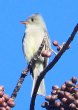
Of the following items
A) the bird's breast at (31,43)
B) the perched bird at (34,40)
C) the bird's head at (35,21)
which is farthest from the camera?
the bird's head at (35,21)

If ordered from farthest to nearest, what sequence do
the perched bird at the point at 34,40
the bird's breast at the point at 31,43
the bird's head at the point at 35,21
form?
the bird's head at the point at 35,21
the bird's breast at the point at 31,43
the perched bird at the point at 34,40

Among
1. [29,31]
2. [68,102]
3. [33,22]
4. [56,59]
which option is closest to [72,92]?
[68,102]

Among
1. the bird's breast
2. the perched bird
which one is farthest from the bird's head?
the bird's breast

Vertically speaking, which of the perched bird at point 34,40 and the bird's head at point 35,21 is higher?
the bird's head at point 35,21

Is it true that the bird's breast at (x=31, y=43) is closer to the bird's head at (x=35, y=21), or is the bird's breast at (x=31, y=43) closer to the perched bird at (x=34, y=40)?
the perched bird at (x=34, y=40)

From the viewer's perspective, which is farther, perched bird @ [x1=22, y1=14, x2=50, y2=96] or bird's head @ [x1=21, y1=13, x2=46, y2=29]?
bird's head @ [x1=21, y1=13, x2=46, y2=29]

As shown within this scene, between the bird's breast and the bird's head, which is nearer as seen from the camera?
the bird's breast

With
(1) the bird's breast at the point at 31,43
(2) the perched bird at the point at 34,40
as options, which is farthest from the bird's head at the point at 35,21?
(1) the bird's breast at the point at 31,43

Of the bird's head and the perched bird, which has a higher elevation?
the bird's head

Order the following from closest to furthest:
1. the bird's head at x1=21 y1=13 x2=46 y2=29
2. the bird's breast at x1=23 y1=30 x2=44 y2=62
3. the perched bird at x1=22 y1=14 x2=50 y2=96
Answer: the perched bird at x1=22 y1=14 x2=50 y2=96 < the bird's breast at x1=23 y1=30 x2=44 y2=62 < the bird's head at x1=21 y1=13 x2=46 y2=29

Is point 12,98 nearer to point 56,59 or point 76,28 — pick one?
point 56,59

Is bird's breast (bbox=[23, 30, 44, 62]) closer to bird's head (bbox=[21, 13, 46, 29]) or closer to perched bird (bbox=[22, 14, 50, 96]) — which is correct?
perched bird (bbox=[22, 14, 50, 96])

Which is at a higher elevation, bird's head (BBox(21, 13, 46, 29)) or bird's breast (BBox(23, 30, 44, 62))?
bird's head (BBox(21, 13, 46, 29))

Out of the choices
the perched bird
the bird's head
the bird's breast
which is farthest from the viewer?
the bird's head
